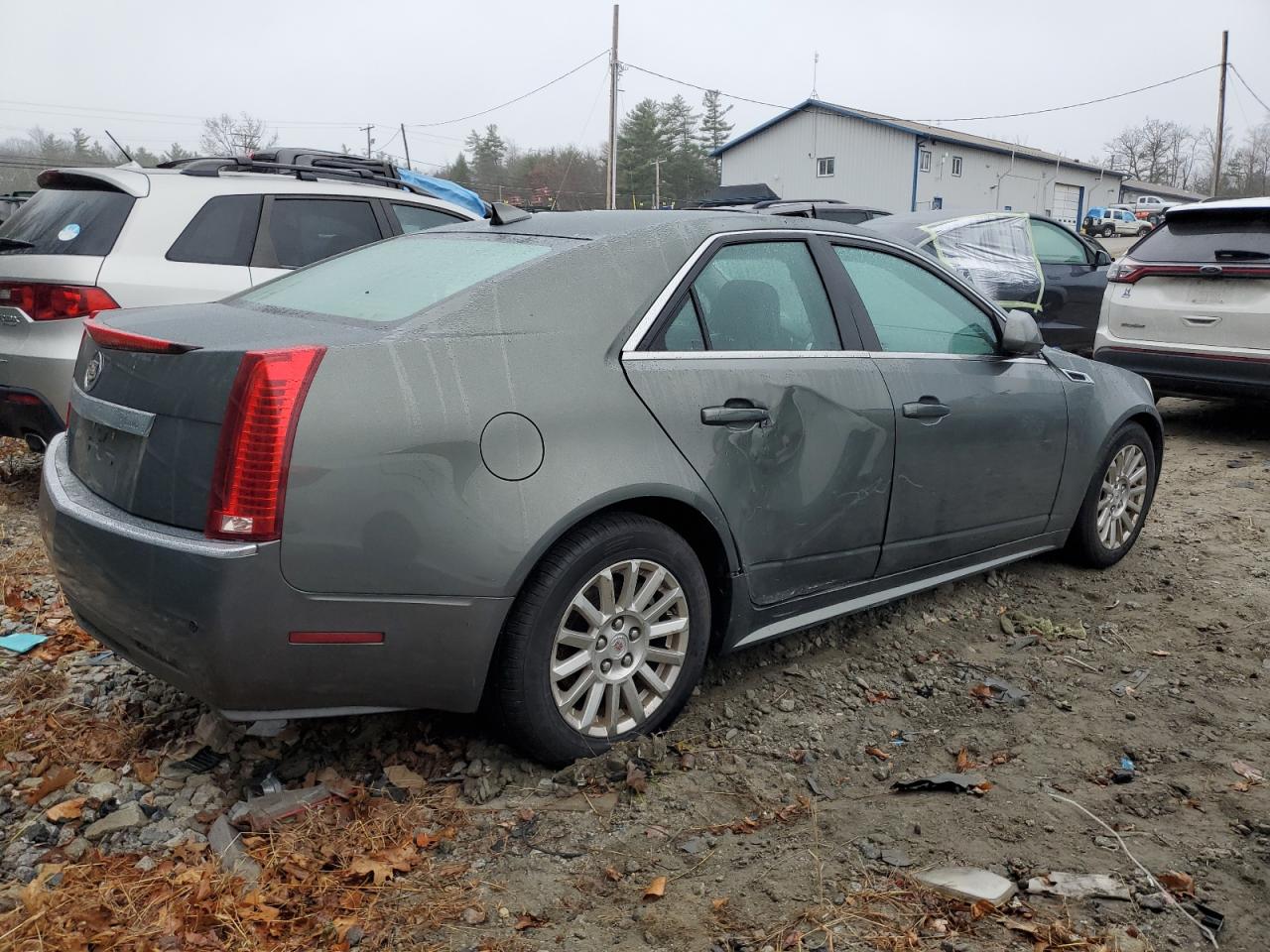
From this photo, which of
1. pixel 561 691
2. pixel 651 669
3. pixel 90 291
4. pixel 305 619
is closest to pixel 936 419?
pixel 651 669

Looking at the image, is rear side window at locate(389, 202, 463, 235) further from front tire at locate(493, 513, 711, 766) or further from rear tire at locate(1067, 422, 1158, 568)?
front tire at locate(493, 513, 711, 766)

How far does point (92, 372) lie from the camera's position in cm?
304

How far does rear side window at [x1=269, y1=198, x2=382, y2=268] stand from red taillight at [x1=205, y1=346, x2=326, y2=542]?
11.7ft

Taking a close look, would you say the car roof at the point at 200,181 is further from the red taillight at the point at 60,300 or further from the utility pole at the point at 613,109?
the utility pole at the point at 613,109

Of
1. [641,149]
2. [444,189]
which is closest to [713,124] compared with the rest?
[641,149]

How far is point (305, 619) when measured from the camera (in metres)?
2.58

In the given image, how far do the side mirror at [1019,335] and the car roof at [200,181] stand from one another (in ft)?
13.4

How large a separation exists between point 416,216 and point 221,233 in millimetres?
1515

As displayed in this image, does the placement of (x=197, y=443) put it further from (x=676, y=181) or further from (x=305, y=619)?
(x=676, y=181)

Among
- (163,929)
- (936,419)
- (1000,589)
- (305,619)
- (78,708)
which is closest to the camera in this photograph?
(163,929)

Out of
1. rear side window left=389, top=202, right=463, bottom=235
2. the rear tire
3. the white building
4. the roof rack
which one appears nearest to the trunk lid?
the roof rack

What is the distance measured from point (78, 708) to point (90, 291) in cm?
256

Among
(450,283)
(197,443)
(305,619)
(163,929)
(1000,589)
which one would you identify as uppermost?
(450,283)

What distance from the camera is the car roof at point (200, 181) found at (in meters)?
5.59
